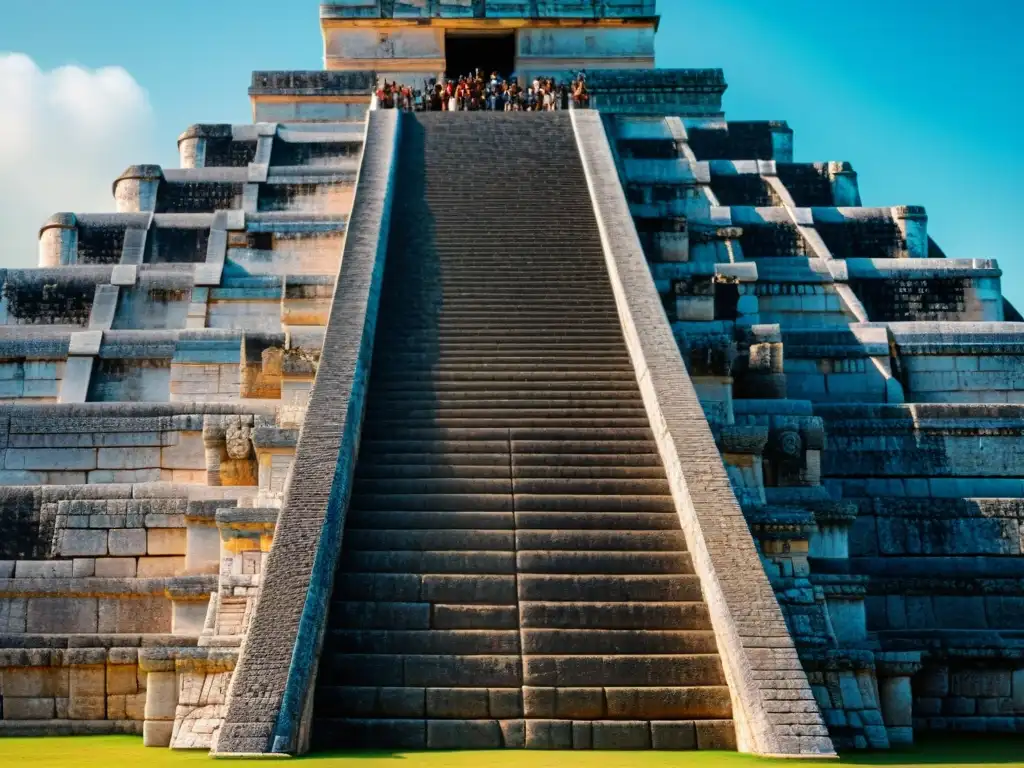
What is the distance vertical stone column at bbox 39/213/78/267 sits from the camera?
20641 millimetres

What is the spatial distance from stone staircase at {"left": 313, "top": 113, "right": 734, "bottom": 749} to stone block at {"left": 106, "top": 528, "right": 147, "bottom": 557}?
238 centimetres

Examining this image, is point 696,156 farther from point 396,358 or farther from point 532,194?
point 396,358

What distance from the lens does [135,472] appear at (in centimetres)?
1500

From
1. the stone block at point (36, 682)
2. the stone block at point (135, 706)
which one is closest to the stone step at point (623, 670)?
the stone block at point (135, 706)

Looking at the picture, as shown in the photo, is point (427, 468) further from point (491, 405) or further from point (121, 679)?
point (121, 679)

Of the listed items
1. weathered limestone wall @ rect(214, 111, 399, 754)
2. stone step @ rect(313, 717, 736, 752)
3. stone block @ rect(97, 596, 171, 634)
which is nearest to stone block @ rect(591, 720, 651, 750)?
stone step @ rect(313, 717, 736, 752)

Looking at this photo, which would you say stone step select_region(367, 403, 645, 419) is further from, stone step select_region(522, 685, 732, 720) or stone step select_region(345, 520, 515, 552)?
stone step select_region(522, 685, 732, 720)

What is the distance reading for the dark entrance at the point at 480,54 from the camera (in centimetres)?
3116

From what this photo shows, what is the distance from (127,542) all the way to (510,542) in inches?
159

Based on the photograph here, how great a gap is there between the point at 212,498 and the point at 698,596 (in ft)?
16.0

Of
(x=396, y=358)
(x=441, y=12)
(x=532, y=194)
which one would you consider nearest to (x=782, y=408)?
(x=396, y=358)

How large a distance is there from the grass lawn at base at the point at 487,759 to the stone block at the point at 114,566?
8.69 ft

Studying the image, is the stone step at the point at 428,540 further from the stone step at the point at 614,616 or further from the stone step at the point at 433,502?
the stone step at the point at 614,616

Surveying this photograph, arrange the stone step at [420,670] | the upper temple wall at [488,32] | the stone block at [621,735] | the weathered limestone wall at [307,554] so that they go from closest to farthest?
1. the weathered limestone wall at [307,554]
2. the stone block at [621,735]
3. the stone step at [420,670]
4. the upper temple wall at [488,32]
